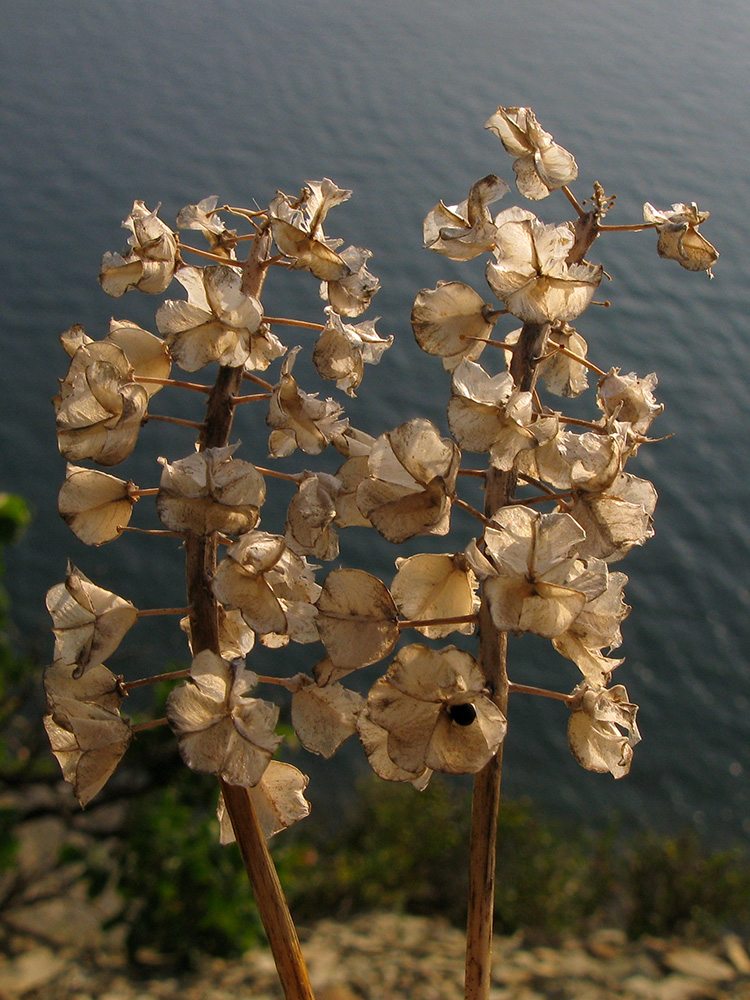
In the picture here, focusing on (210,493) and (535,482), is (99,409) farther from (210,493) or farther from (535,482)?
(535,482)

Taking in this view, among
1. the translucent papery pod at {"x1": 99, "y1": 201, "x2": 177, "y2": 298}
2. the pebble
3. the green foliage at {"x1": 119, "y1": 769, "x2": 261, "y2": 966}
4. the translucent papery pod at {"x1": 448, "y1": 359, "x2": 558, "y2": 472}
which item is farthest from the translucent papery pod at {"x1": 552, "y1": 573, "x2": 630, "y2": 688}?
the green foliage at {"x1": 119, "y1": 769, "x2": 261, "y2": 966}

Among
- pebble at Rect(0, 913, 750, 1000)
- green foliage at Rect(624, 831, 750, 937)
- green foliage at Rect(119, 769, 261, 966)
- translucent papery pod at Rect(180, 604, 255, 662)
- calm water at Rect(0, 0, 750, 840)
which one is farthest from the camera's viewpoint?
calm water at Rect(0, 0, 750, 840)

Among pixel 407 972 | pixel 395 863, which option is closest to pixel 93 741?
pixel 407 972

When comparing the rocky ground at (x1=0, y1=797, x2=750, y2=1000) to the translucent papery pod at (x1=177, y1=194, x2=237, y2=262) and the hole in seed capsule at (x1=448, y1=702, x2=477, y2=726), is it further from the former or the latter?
the translucent papery pod at (x1=177, y1=194, x2=237, y2=262)

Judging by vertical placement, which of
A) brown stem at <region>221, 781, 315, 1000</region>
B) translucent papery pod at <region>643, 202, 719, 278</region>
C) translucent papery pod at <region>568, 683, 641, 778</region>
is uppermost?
translucent papery pod at <region>643, 202, 719, 278</region>

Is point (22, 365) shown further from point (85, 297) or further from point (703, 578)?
point (703, 578)

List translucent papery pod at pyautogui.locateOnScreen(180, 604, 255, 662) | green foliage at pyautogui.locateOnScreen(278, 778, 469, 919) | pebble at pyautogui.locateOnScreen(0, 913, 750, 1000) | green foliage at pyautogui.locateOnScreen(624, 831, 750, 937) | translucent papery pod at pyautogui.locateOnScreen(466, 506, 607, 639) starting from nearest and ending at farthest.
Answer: translucent papery pod at pyautogui.locateOnScreen(466, 506, 607, 639), translucent papery pod at pyautogui.locateOnScreen(180, 604, 255, 662), pebble at pyautogui.locateOnScreen(0, 913, 750, 1000), green foliage at pyautogui.locateOnScreen(624, 831, 750, 937), green foliage at pyautogui.locateOnScreen(278, 778, 469, 919)

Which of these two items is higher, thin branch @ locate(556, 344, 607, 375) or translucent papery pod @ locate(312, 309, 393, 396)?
thin branch @ locate(556, 344, 607, 375)
